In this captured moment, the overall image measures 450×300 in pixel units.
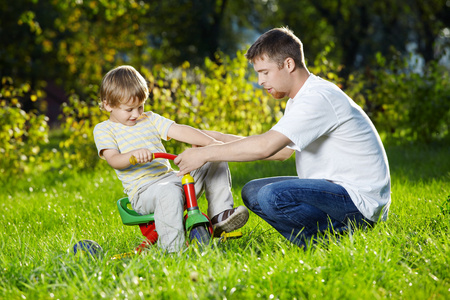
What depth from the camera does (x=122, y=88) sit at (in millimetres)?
3229

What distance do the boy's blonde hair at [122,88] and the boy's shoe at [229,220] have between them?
3.00ft

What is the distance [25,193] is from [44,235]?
239 centimetres

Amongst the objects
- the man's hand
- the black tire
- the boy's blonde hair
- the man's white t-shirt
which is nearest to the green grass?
the black tire

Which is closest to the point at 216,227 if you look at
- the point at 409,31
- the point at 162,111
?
the point at 162,111

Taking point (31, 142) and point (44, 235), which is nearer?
point (44, 235)

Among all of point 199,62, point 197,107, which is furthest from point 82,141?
point 199,62

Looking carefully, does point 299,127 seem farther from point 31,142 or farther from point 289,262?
point 31,142

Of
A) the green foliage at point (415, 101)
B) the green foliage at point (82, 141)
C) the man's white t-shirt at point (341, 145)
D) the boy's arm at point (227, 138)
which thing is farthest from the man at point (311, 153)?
the green foliage at point (415, 101)

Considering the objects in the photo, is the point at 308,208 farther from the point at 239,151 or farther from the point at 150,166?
the point at 150,166

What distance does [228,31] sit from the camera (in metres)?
19.5

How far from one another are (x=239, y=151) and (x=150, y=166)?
Answer: 0.68 meters

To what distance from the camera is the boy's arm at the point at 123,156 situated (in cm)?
299

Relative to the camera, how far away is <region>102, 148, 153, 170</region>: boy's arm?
299cm

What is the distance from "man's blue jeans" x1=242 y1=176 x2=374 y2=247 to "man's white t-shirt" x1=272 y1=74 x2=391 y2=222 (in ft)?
0.26
